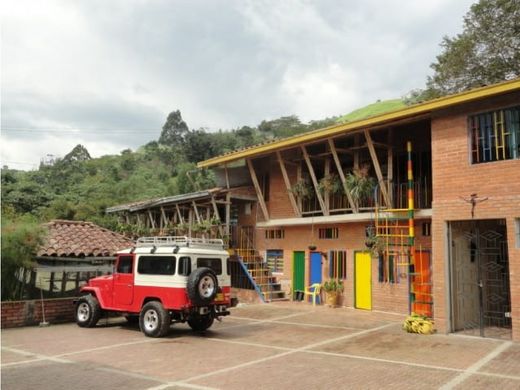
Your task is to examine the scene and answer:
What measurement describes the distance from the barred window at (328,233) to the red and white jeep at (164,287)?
6.77 meters

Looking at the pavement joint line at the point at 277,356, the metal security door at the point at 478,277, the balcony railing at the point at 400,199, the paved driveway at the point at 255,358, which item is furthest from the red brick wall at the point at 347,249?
the pavement joint line at the point at 277,356

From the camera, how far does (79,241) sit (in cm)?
1448

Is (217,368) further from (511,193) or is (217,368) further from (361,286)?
(361,286)

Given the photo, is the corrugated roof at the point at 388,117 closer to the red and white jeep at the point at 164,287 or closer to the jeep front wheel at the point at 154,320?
the red and white jeep at the point at 164,287

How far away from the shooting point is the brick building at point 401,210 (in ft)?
36.4

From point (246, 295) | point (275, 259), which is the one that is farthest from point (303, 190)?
point (246, 295)

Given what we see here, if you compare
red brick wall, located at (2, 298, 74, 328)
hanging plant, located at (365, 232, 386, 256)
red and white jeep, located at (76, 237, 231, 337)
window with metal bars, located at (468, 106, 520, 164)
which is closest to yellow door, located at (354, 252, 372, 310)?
hanging plant, located at (365, 232, 386, 256)

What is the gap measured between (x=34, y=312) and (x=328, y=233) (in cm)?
1057

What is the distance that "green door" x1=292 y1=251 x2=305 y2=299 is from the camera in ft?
61.3

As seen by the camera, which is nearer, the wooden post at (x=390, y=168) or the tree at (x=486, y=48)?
the wooden post at (x=390, y=168)

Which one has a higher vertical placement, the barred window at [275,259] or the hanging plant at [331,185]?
the hanging plant at [331,185]

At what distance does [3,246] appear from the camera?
1190 cm

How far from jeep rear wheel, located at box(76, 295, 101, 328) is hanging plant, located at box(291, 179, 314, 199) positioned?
8.83 meters

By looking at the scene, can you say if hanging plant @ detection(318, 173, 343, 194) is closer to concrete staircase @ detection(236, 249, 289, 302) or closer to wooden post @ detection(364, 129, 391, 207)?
wooden post @ detection(364, 129, 391, 207)
